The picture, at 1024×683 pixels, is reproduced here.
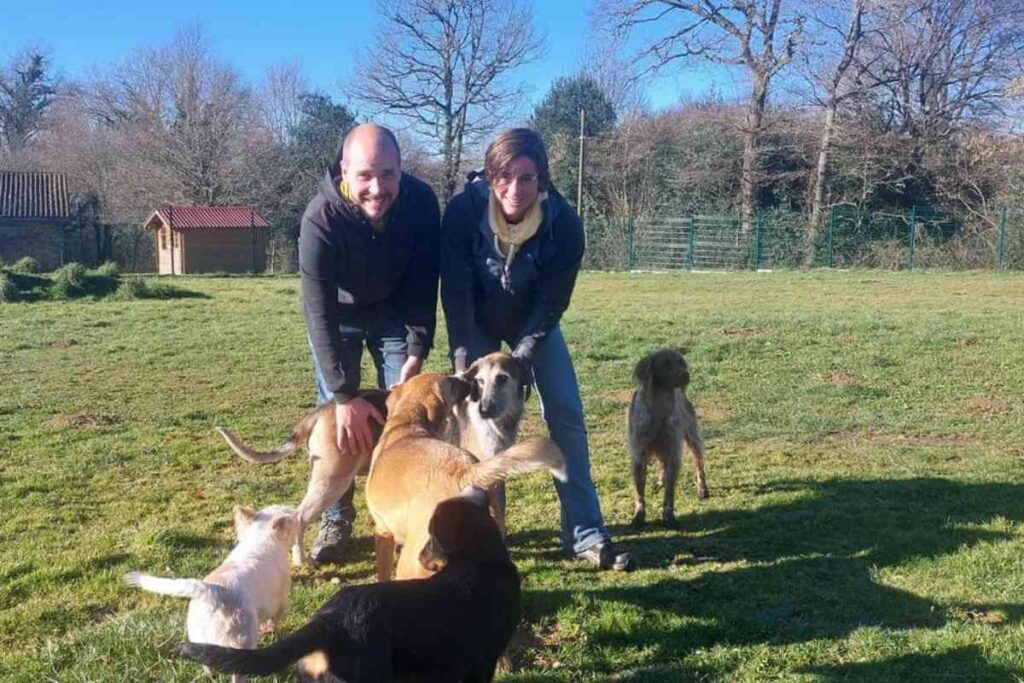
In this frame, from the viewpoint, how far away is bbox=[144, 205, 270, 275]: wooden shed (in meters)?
31.1

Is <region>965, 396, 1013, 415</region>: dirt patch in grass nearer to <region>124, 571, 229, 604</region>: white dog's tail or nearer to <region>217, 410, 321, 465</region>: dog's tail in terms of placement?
<region>217, 410, 321, 465</region>: dog's tail

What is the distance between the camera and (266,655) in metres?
2.29

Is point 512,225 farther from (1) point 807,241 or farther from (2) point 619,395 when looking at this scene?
(1) point 807,241

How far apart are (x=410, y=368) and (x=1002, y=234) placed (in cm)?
2662

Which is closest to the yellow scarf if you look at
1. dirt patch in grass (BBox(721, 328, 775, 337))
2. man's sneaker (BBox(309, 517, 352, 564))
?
man's sneaker (BBox(309, 517, 352, 564))

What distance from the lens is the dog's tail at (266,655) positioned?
7.27 ft

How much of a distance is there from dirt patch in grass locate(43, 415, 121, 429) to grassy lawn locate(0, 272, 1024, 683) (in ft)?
0.13

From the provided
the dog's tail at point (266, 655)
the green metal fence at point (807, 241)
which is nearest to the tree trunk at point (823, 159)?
Result: the green metal fence at point (807, 241)

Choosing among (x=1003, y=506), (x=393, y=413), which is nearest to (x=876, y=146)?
(x=1003, y=506)

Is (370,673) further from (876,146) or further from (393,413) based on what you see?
(876,146)

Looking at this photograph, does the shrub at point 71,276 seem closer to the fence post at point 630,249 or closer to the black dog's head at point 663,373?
the black dog's head at point 663,373

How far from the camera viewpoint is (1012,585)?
3.96 m

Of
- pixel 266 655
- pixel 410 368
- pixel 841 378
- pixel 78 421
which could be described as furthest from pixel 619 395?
pixel 266 655

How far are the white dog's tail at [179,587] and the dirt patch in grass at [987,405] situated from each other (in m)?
7.27
